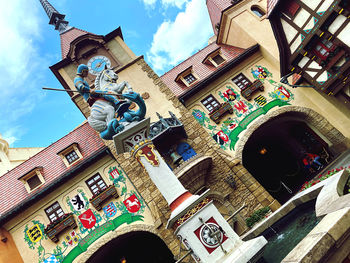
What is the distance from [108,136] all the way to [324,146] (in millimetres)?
12816

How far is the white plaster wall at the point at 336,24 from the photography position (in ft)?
35.2

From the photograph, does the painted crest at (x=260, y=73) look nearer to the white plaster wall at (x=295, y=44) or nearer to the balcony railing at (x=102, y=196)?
the white plaster wall at (x=295, y=44)

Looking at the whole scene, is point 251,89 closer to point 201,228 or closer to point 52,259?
point 201,228

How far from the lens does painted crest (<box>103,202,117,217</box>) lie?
12.2m

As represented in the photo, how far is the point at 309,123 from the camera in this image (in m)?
14.7

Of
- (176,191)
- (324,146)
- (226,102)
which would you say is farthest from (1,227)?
(324,146)

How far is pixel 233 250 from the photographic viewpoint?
5676 mm

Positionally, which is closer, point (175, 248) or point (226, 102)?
point (175, 248)

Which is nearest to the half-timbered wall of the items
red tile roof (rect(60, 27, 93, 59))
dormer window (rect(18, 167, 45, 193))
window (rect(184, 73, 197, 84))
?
window (rect(184, 73, 197, 84))

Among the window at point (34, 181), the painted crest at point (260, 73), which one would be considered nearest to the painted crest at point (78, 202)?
the window at point (34, 181)

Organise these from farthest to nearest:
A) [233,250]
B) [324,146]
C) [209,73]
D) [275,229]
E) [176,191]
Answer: [209,73] < [324,146] < [275,229] < [176,191] < [233,250]

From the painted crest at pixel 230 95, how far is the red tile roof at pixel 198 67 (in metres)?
1.74

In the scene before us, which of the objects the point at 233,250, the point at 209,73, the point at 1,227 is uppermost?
the point at 209,73

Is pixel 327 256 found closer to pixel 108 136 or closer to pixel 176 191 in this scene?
pixel 176 191
